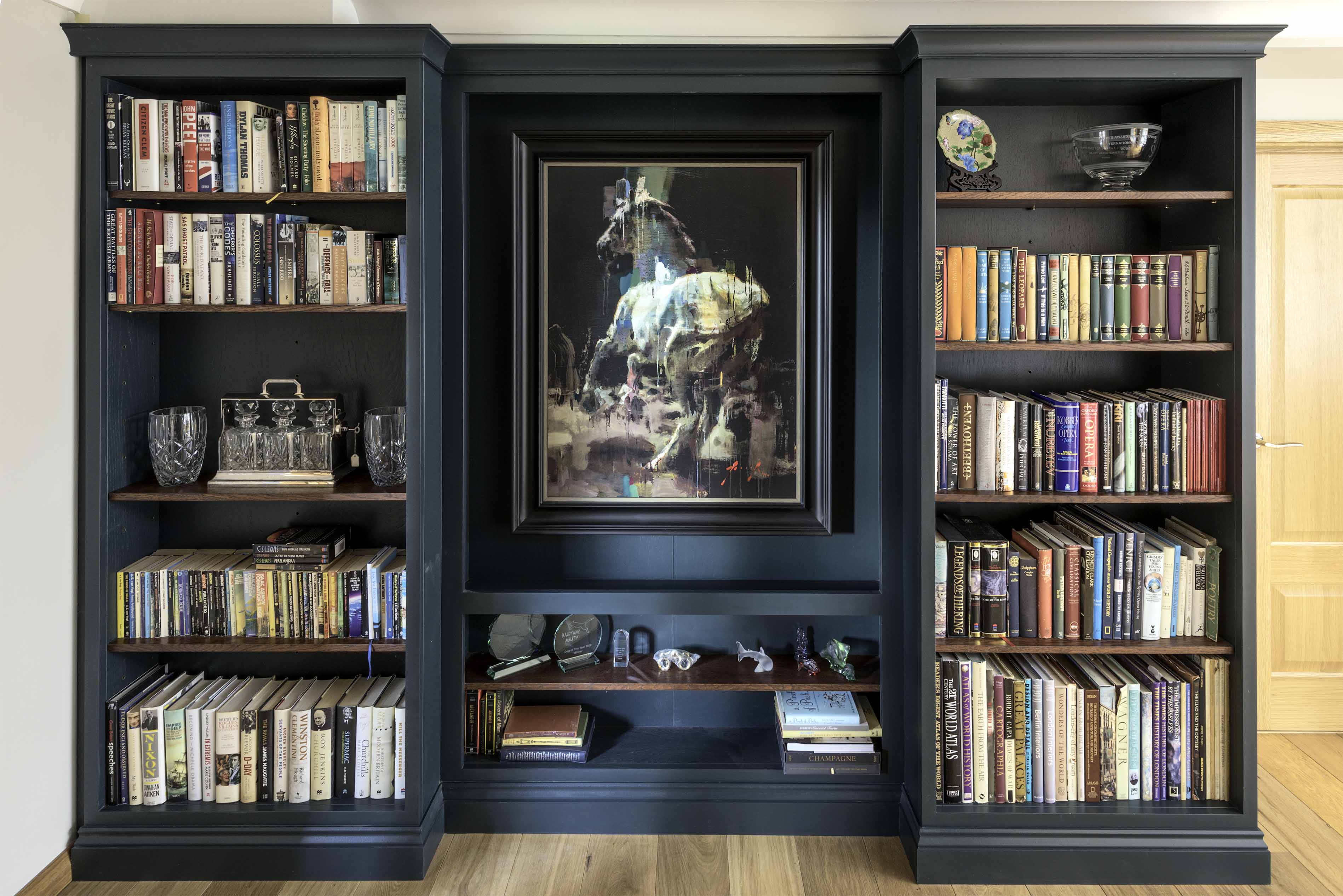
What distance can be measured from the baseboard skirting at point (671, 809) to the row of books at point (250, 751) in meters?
0.27

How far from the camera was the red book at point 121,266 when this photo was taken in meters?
2.29

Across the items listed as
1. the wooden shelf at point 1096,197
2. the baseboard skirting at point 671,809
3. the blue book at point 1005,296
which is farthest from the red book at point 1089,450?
the baseboard skirting at point 671,809

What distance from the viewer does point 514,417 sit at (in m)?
2.55

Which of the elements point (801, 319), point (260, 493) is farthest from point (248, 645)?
point (801, 319)

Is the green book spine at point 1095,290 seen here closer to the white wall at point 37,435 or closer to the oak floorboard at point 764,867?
the oak floorboard at point 764,867

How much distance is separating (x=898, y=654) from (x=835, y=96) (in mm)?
1579

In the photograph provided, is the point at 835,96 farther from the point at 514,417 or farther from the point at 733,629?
the point at 733,629

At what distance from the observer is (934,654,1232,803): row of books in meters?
2.37

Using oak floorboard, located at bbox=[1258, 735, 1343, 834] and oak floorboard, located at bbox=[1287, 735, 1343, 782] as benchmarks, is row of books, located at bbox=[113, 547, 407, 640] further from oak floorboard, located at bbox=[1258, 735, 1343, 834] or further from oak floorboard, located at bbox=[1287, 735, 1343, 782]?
oak floorboard, located at bbox=[1287, 735, 1343, 782]

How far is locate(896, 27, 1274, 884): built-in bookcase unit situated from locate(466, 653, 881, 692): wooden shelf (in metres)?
0.21

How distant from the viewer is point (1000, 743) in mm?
2381

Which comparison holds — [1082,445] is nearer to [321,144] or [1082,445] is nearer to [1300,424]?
[1300,424]

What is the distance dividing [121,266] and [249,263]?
1.04ft

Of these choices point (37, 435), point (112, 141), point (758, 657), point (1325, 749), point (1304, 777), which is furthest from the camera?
point (1325, 749)
